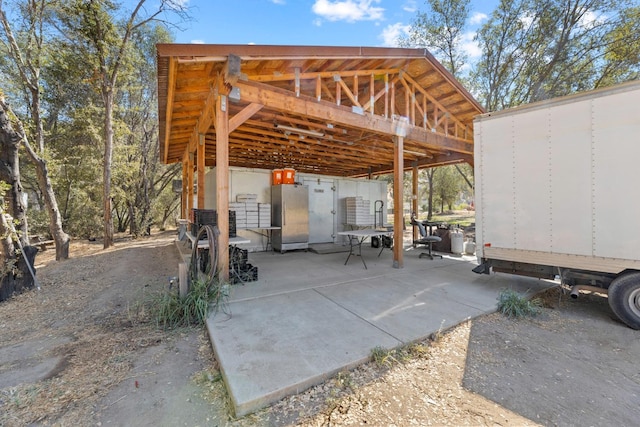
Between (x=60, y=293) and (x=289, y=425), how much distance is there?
4804 millimetres

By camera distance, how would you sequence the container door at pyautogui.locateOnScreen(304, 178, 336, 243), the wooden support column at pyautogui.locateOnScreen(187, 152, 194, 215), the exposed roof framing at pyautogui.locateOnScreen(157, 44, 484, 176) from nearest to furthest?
1. the exposed roof framing at pyautogui.locateOnScreen(157, 44, 484, 176)
2. the wooden support column at pyautogui.locateOnScreen(187, 152, 194, 215)
3. the container door at pyautogui.locateOnScreen(304, 178, 336, 243)

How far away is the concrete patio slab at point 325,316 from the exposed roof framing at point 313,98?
8.54 feet

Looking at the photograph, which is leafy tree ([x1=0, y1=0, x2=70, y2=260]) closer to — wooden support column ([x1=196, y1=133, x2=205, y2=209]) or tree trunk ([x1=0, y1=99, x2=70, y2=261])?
tree trunk ([x1=0, y1=99, x2=70, y2=261])

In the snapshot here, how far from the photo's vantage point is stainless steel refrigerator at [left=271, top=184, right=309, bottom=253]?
22.5 feet

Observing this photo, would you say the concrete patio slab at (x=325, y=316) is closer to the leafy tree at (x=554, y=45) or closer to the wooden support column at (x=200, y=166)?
the wooden support column at (x=200, y=166)

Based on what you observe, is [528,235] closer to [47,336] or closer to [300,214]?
[300,214]

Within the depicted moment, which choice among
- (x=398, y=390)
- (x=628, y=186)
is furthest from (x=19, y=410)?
(x=628, y=186)

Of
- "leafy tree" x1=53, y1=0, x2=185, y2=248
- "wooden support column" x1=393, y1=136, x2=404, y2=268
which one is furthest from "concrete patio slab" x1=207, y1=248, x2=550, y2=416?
"leafy tree" x1=53, y1=0, x2=185, y2=248

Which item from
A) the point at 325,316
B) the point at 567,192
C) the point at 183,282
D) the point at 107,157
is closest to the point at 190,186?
the point at 107,157

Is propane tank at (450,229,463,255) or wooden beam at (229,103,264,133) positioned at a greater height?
wooden beam at (229,103,264,133)

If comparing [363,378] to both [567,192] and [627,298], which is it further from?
[567,192]

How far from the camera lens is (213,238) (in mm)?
3174

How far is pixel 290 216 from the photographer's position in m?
6.93

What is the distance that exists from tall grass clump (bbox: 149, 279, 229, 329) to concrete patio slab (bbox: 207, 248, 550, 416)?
180mm
